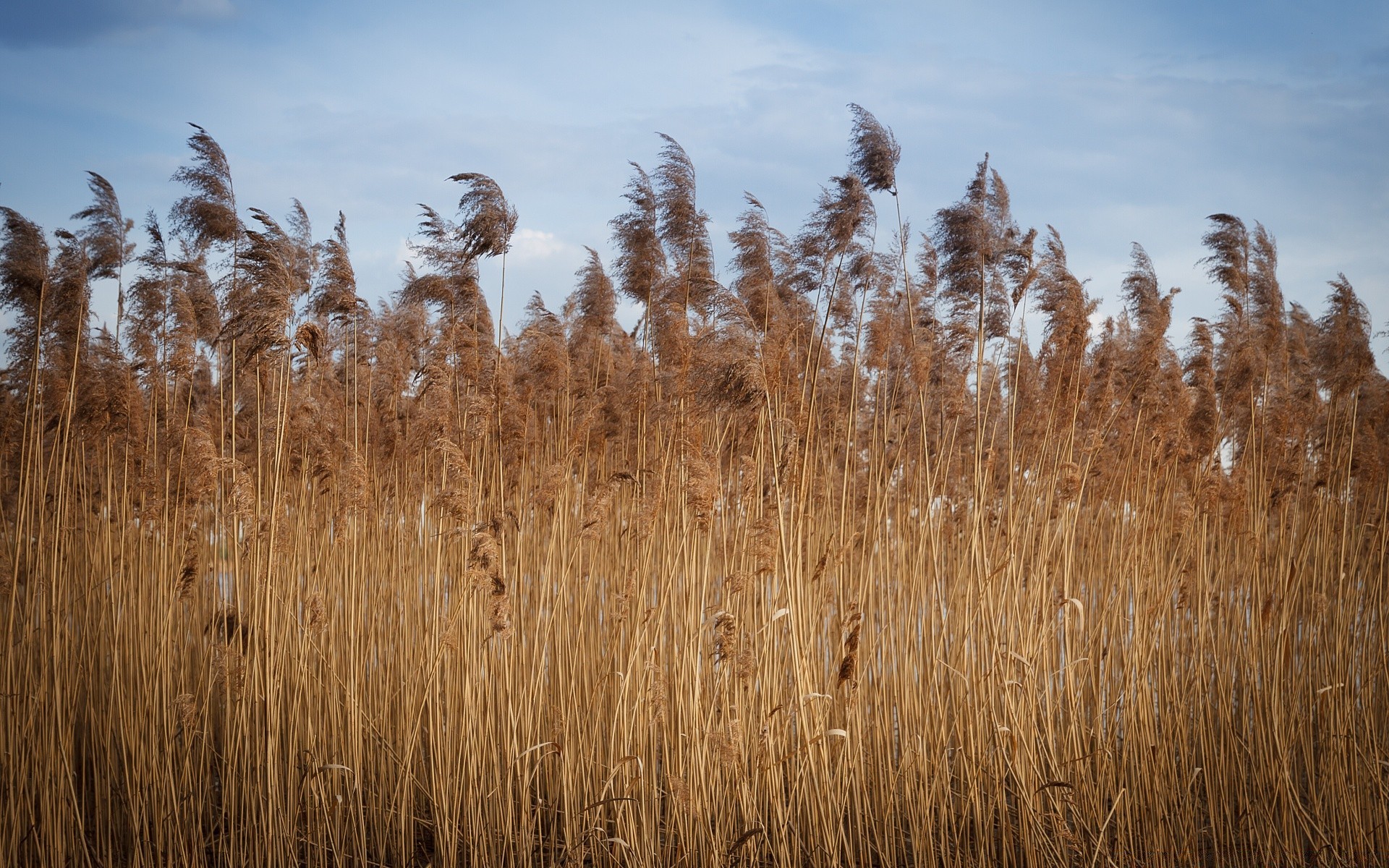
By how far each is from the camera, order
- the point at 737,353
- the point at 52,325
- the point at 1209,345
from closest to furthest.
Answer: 1. the point at 737,353
2. the point at 52,325
3. the point at 1209,345

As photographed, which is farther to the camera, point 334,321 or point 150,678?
point 334,321

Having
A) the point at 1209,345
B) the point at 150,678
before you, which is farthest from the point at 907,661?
the point at 150,678

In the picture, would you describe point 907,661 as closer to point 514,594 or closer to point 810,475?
point 810,475

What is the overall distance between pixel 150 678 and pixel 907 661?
294cm

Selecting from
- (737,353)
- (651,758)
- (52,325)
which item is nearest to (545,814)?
(651,758)

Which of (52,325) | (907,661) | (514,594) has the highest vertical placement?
(52,325)

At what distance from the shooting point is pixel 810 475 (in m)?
4.29

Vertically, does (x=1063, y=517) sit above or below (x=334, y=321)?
below

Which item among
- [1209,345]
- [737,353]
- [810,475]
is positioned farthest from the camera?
[1209,345]

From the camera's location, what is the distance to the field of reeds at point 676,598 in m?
3.33

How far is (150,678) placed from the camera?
3514mm

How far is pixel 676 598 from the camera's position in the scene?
356cm

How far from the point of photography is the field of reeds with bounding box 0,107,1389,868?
3.33 m

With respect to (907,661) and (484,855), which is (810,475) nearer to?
(907,661)
